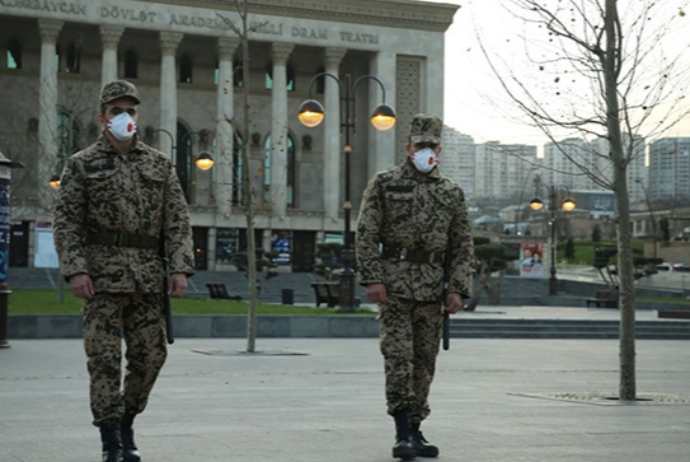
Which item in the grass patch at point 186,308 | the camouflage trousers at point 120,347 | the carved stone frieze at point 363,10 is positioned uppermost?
the carved stone frieze at point 363,10

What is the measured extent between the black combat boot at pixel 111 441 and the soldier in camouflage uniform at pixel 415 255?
1743mm

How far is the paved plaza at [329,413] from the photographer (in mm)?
7848

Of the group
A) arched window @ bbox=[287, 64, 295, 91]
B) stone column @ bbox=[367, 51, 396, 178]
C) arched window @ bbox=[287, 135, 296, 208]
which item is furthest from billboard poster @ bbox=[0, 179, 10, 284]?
arched window @ bbox=[287, 64, 295, 91]

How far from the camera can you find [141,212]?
730cm

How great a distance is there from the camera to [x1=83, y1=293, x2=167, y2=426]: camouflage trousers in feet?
22.8

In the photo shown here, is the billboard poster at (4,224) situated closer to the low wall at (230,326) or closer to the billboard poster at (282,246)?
the low wall at (230,326)

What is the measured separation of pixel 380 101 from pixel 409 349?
64364 mm

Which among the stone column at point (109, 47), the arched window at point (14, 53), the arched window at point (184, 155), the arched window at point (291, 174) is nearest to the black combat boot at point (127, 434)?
the stone column at point (109, 47)

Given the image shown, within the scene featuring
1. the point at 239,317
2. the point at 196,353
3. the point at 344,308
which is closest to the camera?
the point at 196,353

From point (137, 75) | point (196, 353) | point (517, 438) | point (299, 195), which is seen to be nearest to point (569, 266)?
point (299, 195)

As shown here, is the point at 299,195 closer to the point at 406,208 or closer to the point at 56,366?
the point at 56,366

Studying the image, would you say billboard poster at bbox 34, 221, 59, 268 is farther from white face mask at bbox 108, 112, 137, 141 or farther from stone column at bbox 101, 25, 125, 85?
white face mask at bbox 108, 112, 137, 141

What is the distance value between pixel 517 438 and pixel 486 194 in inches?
7563

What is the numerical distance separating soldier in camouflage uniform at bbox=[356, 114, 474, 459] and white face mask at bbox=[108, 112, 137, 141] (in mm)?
1601
